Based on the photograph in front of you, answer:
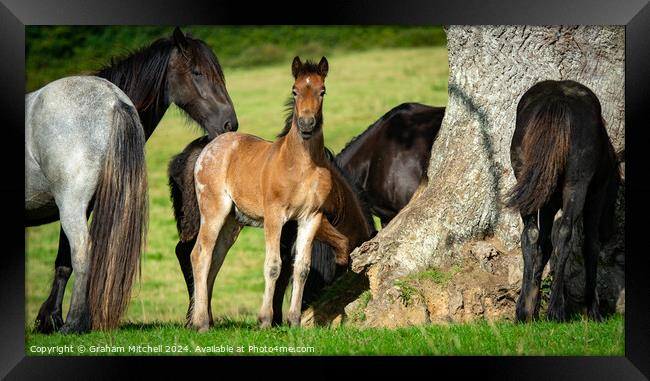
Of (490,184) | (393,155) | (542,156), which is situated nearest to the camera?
(542,156)

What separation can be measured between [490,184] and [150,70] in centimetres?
343

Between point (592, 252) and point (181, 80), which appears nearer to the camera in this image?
point (592, 252)

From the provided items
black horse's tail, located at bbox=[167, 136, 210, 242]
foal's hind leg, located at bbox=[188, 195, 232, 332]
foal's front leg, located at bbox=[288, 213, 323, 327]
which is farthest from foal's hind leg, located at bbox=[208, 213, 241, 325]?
foal's front leg, located at bbox=[288, 213, 323, 327]

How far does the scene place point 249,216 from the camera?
8055 mm

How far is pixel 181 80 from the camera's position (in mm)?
8672

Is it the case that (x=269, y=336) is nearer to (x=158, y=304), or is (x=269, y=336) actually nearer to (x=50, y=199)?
(x=50, y=199)

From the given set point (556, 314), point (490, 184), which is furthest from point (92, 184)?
point (556, 314)

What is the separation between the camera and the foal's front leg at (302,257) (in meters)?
7.71

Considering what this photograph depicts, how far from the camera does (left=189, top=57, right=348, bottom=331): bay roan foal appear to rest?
742 cm

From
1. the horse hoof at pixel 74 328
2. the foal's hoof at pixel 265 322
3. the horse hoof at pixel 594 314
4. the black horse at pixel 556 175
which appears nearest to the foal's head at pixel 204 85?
the foal's hoof at pixel 265 322

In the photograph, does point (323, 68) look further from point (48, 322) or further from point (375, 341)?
point (48, 322)

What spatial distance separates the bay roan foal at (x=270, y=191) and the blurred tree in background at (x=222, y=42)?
1.09m
